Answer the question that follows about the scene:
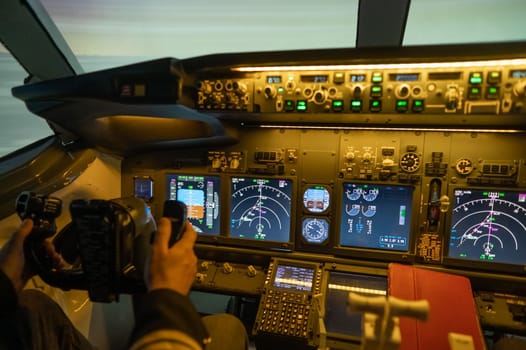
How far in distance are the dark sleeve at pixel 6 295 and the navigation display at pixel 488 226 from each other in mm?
2020

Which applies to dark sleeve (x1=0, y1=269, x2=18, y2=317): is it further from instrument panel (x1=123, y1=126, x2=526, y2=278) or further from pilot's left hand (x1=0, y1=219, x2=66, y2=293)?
instrument panel (x1=123, y1=126, x2=526, y2=278)

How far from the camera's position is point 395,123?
1879mm

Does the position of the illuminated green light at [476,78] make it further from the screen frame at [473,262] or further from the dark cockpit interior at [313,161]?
the screen frame at [473,262]

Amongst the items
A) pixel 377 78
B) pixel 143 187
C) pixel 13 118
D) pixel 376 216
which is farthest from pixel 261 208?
pixel 13 118

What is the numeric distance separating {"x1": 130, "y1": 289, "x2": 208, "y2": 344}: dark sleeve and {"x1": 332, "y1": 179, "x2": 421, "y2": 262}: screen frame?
1.41 m

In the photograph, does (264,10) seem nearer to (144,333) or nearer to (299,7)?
(299,7)

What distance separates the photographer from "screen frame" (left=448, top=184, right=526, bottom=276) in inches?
70.5

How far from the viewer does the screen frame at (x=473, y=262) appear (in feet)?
5.88

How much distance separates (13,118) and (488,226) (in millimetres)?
3196

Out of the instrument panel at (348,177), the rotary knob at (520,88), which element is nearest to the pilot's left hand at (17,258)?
the instrument panel at (348,177)

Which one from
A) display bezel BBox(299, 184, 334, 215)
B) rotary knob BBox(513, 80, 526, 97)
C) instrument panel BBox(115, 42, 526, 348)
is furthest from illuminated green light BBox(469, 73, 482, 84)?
display bezel BBox(299, 184, 334, 215)

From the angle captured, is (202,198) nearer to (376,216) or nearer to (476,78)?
(376,216)

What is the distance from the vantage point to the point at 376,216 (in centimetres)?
197

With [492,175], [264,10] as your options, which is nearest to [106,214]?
[492,175]
